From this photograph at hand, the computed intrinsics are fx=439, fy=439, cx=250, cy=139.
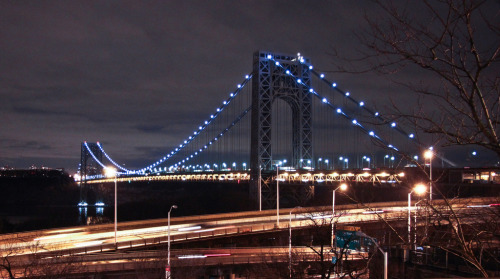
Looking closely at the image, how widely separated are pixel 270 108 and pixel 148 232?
32756mm

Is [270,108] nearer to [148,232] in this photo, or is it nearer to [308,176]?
[308,176]

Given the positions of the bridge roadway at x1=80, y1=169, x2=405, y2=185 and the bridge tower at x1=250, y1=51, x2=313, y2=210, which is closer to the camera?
the bridge roadway at x1=80, y1=169, x2=405, y2=185

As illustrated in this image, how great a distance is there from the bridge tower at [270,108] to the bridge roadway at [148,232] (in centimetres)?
2159

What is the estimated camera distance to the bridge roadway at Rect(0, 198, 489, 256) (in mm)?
23672

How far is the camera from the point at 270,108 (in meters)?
58.8

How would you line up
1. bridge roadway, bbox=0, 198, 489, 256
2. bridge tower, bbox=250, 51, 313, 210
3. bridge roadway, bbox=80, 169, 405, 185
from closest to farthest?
bridge roadway, bbox=0, 198, 489, 256 < bridge roadway, bbox=80, 169, 405, 185 < bridge tower, bbox=250, 51, 313, 210

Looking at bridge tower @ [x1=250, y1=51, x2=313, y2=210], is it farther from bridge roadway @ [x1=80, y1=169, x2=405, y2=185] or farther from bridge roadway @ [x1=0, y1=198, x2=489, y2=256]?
bridge roadway @ [x1=0, y1=198, x2=489, y2=256]

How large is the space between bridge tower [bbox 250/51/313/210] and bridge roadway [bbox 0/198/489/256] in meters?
21.6

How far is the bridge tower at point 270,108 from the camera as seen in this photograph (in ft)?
191

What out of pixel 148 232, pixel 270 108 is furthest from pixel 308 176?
pixel 148 232

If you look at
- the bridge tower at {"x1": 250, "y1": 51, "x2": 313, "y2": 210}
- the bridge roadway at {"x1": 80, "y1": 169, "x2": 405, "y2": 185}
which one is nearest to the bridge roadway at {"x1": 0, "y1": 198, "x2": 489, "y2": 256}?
the bridge roadway at {"x1": 80, "y1": 169, "x2": 405, "y2": 185}

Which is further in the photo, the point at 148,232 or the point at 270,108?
the point at 270,108

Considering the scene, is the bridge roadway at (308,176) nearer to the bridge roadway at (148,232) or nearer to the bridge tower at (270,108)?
the bridge tower at (270,108)

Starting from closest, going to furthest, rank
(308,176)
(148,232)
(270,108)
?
(148,232) < (308,176) < (270,108)
